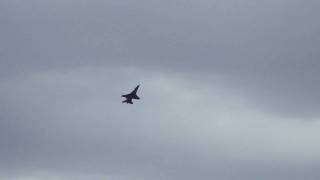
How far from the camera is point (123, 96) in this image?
16750cm

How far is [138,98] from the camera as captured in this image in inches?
6722

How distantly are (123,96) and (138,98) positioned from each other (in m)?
8.53
